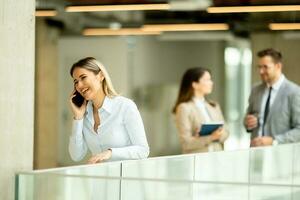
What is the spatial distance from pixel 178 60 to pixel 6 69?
24.6 ft

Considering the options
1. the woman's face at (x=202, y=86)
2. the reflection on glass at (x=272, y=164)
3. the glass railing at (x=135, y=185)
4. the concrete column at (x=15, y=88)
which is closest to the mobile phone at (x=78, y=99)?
the concrete column at (x=15, y=88)

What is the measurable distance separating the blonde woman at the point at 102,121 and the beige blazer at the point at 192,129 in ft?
7.53

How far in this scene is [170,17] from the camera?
1226 centimetres

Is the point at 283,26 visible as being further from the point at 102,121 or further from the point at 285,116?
the point at 102,121

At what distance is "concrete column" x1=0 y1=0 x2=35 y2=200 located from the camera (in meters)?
5.11

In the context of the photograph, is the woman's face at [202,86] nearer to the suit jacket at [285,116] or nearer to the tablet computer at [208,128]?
the tablet computer at [208,128]

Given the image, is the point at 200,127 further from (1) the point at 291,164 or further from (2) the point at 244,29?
(2) the point at 244,29

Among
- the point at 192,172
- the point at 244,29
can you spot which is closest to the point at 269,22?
the point at 244,29

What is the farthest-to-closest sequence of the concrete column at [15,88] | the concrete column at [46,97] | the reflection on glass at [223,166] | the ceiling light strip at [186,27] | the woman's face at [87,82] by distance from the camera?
the ceiling light strip at [186,27], the concrete column at [46,97], the reflection on glass at [223,166], the woman's face at [87,82], the concrete column at [15,88]

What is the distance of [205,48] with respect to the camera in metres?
12.4

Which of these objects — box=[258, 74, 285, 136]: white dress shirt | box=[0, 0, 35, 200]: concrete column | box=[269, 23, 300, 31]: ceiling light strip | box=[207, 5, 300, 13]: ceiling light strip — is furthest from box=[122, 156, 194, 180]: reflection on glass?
box=[269, 23, 300, 31]: ceiling light strip

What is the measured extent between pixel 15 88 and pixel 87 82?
448 mm

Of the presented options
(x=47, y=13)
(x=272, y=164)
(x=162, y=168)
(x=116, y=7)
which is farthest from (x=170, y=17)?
(x=162, y=168)

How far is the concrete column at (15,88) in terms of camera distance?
511 centimetres
